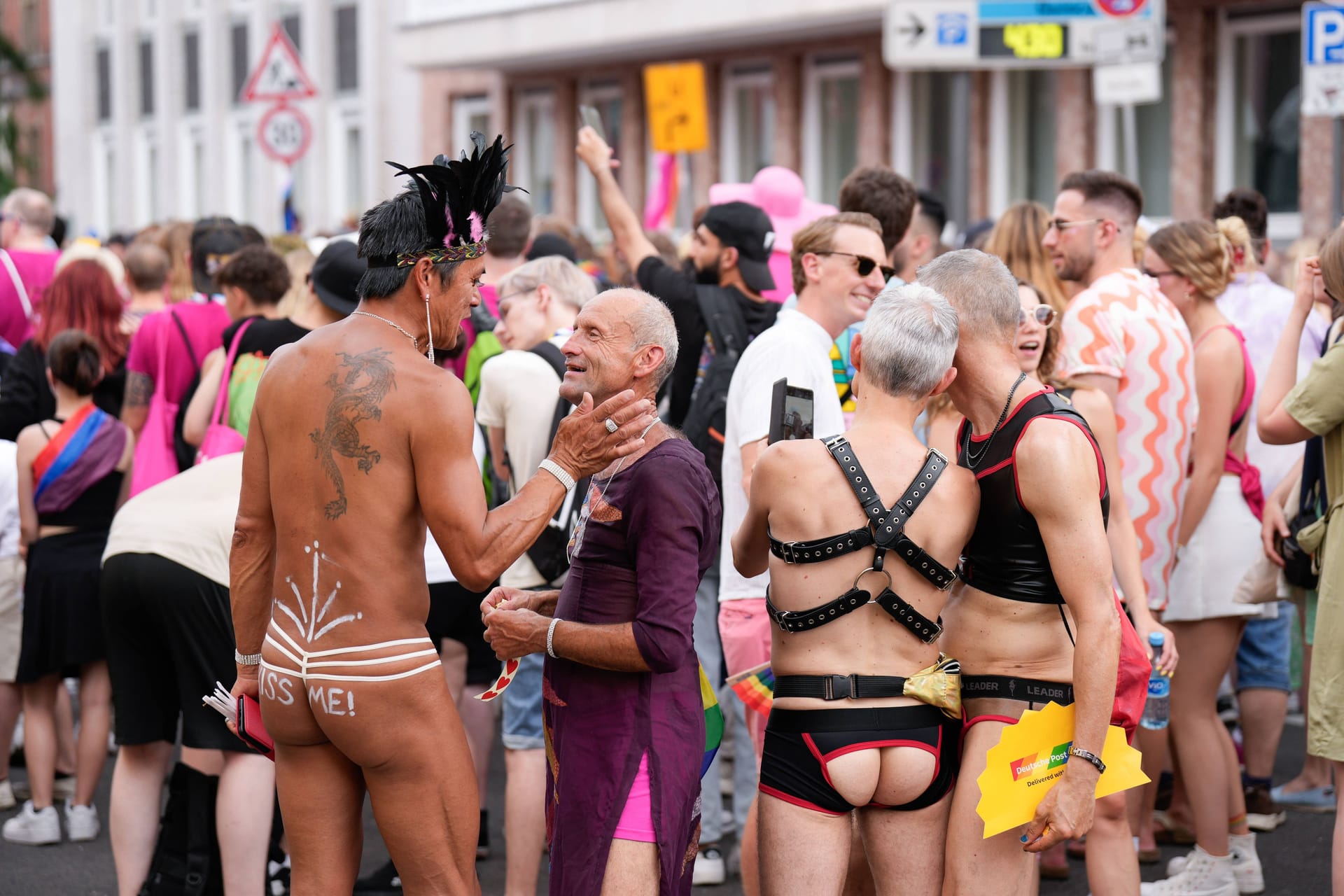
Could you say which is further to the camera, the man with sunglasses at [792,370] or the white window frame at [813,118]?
the white window frame at [813,118]

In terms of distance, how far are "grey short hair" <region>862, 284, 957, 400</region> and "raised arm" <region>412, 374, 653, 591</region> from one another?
0.54 metres

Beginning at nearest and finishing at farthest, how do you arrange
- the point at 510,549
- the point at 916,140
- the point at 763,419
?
the point at 510,549 → the point at 763,419 → the point at 916,140

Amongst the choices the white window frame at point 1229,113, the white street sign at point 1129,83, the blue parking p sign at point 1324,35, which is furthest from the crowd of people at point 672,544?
the white window frame at point 1229,113

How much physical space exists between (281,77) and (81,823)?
27.2ft

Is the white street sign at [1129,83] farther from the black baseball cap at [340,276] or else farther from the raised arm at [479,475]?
the raised arm at [479,475]

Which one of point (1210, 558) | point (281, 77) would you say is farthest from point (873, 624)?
point (281, 77)

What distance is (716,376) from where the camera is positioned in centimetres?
595

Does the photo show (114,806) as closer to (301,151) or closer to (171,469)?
(171,469)

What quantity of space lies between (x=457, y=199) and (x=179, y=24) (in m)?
30.5

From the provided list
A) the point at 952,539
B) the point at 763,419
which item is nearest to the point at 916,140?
the point at 763,419

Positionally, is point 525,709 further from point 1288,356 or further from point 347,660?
point 1288,356

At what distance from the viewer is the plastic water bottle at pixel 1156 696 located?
499cm

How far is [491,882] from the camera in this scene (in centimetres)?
600

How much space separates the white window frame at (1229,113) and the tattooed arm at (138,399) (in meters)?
12.3
